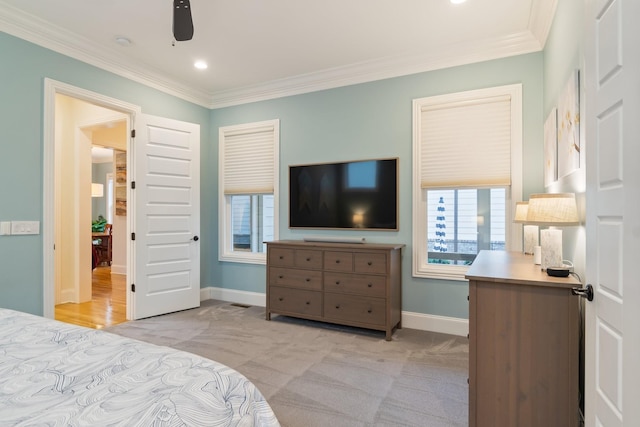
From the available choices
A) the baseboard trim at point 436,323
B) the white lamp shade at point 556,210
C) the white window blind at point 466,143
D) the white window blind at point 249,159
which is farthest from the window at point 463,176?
the white window blind at point 249,159

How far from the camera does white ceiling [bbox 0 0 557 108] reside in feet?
9.25

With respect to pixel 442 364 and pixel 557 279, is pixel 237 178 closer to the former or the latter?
pixel 442 364

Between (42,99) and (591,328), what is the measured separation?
4.27m

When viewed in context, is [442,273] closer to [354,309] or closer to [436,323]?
[436,323]

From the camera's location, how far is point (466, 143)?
11.4 feet

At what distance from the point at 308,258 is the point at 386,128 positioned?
1.67m

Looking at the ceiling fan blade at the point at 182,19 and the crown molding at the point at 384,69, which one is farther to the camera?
the crown molding at the point at 384,69

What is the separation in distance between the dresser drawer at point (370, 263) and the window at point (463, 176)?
50cm

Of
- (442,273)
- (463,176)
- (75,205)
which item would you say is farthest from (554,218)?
(75,205)

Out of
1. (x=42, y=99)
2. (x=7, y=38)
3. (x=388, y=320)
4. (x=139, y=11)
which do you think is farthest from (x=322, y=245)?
(x=7, y=38)

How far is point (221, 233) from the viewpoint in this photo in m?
4.94

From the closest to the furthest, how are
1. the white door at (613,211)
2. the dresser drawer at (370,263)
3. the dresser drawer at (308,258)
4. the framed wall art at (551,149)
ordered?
1. the white door at (613,211)
2. the framed wall art at (551,149)
3. the dresser drawer at (370,263)
4. the dresser drawer at (308,258)

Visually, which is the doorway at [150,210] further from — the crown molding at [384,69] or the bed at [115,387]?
the bed at [115,387]

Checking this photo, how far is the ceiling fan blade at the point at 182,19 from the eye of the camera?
2.27m
